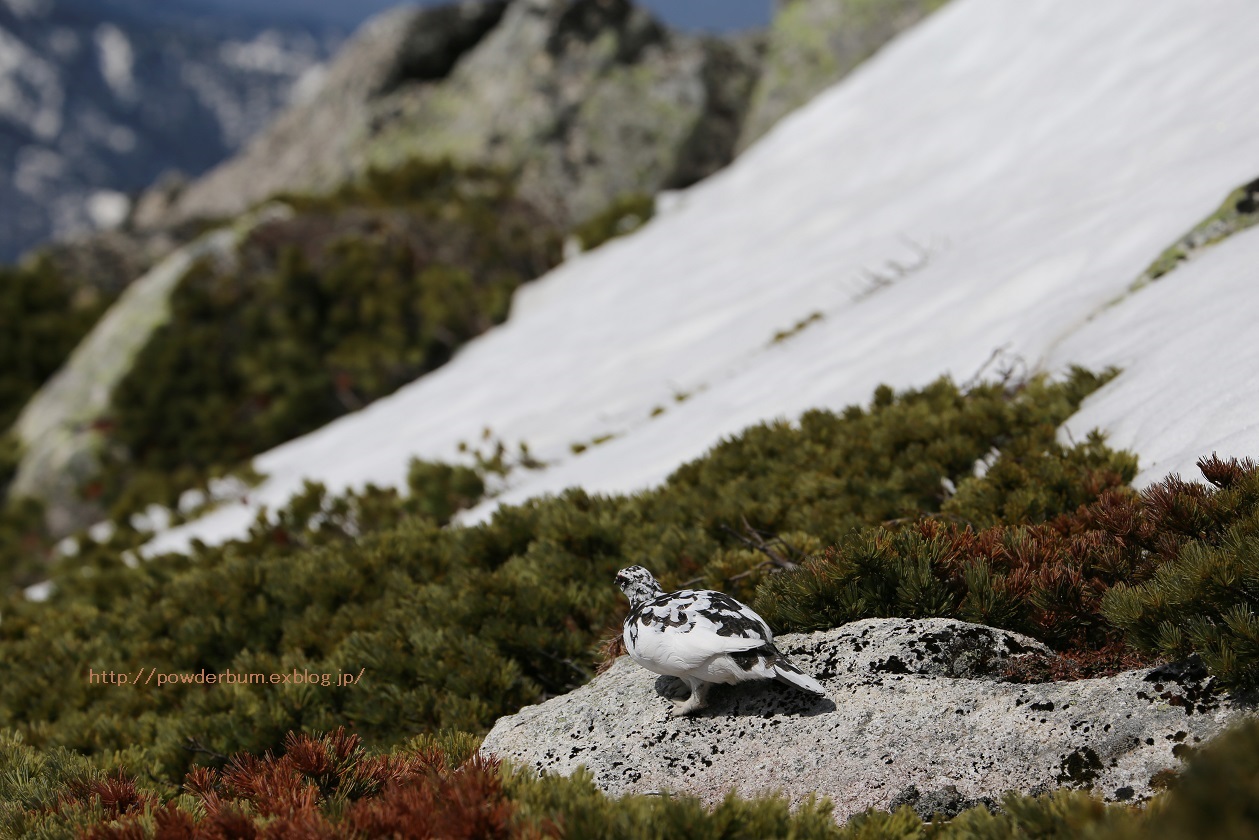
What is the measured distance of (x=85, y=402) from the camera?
54.4ft

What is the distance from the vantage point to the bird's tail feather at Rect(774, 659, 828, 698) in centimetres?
329

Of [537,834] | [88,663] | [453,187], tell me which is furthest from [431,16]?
[537,834]

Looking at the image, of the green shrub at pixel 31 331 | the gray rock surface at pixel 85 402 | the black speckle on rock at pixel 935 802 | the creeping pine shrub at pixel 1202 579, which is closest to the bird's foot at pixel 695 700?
the black speckle on rock at pixel 935 802

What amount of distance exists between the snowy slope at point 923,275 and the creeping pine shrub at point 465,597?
3.30ft

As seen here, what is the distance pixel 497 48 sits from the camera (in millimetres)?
23625

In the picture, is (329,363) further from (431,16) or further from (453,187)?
(431,16)

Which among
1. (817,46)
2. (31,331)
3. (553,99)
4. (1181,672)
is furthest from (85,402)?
(1181,672)

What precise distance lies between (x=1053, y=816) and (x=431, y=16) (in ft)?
91.9

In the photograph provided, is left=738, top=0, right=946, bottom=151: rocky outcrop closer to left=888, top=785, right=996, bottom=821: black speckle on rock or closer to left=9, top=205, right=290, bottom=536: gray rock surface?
left=9, top=205, right=290, bottom=536: gray rock surface

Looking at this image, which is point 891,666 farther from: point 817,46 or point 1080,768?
point 817,46

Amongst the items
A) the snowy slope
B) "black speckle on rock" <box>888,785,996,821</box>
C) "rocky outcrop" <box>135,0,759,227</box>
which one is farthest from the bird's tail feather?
"rocky outcrop" <box>135,0,759,227</box>

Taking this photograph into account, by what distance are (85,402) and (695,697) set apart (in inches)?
665

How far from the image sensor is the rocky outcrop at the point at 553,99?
21031 mm

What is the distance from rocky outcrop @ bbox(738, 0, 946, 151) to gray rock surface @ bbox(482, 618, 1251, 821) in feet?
62.1
